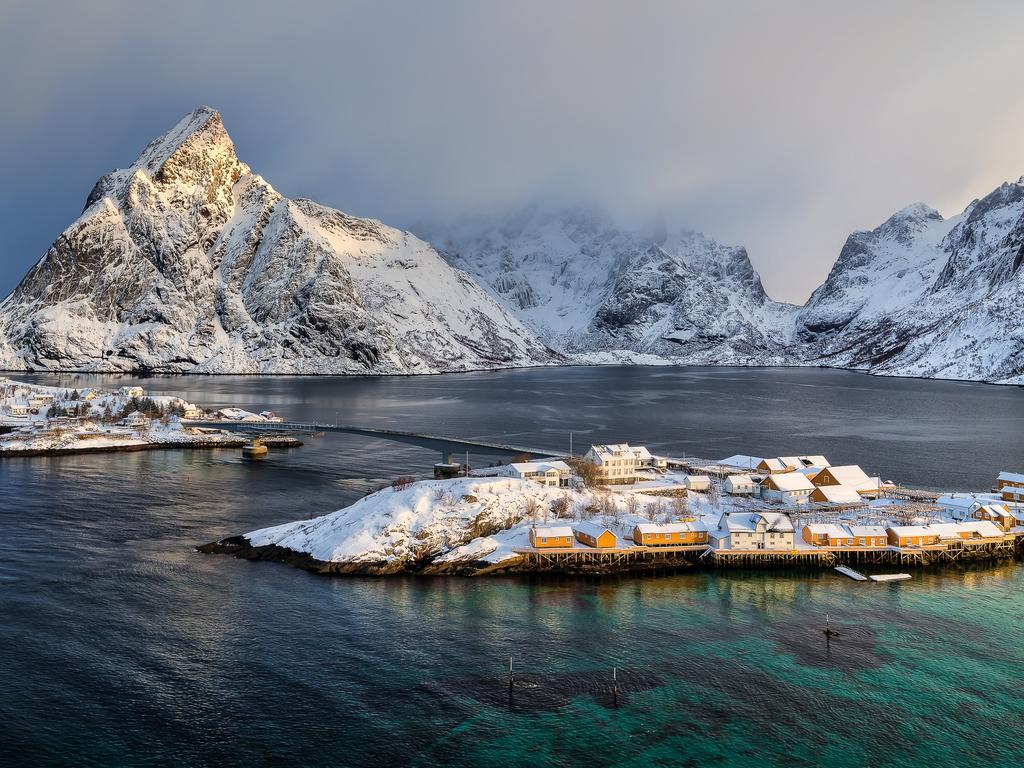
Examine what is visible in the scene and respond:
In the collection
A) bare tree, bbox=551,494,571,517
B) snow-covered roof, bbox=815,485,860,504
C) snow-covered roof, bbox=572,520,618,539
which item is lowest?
snow-covered roof, bbox=572,520,618,539

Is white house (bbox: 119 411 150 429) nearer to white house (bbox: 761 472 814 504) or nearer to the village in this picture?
the village

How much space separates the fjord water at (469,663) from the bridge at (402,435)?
35582mm

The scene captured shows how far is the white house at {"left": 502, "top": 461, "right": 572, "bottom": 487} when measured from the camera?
80875 millimetres

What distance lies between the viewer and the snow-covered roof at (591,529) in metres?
64.4

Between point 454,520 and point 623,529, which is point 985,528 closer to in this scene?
point 623,529

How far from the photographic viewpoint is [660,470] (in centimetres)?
9225

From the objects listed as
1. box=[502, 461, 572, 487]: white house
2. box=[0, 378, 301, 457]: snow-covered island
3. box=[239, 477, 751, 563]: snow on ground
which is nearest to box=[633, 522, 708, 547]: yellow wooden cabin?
box=[239, 477, 751, 563]: snow on ground

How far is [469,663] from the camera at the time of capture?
143ft

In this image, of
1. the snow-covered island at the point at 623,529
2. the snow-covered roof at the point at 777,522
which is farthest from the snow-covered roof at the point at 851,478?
the snow-covered roof at the point at 777,522

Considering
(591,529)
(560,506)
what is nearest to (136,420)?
(560,506)

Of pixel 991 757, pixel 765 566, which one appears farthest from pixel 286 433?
pixel 991 757

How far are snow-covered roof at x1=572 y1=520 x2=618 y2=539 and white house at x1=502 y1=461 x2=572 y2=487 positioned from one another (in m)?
13.1

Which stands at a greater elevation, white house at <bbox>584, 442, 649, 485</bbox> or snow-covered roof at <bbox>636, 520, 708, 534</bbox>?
white house at <bbox>584, 442, 649, 485</bbox>

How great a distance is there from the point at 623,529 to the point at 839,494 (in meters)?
26.9
